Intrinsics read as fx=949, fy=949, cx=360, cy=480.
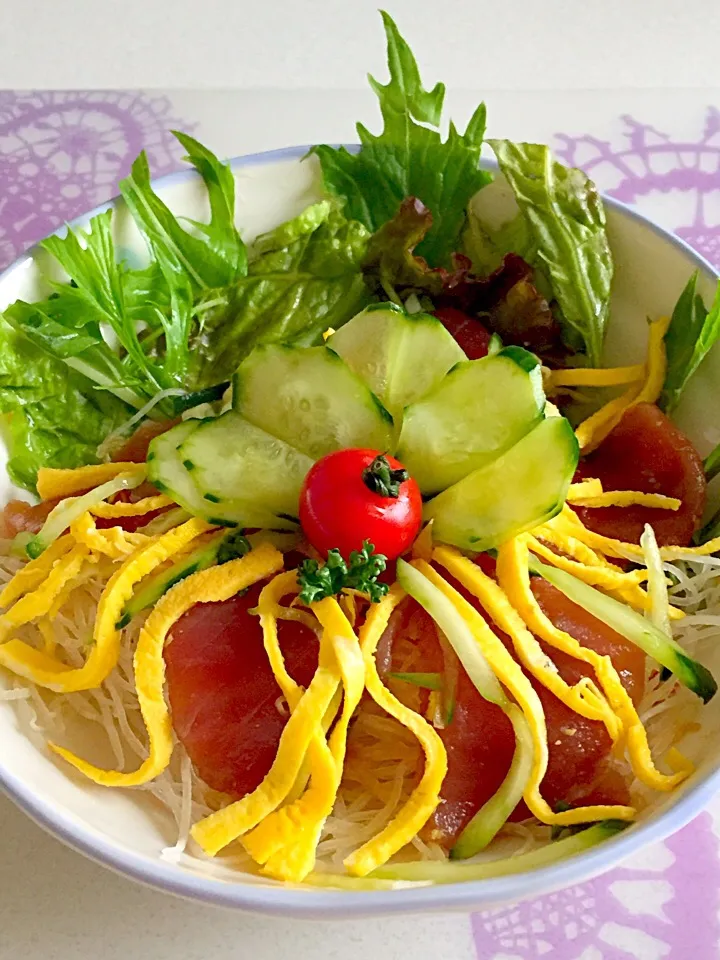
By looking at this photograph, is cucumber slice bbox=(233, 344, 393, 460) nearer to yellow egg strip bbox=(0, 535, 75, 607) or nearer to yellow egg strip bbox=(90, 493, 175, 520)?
yellow egg strip bbox=(90, 493, 175, 520)

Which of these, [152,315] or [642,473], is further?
[152,315]

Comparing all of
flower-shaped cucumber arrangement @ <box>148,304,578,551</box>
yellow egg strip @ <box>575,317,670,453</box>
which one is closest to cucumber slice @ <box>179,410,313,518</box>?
flower-shaped cucumber arrangement @ <box>148,304,578,551</box>

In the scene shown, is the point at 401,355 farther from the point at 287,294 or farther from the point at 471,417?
the point at 287,294

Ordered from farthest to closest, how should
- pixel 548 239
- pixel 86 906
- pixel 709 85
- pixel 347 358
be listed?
pixel 709 85 < pixel 548 239 < pixel 347 358 < pixel 86 906

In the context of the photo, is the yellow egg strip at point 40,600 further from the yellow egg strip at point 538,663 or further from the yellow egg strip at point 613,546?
the yellow egg strip at point 613,546

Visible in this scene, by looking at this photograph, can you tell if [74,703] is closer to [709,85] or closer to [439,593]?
[439,593]

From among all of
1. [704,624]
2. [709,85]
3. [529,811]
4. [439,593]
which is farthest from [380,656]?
[709,85]
